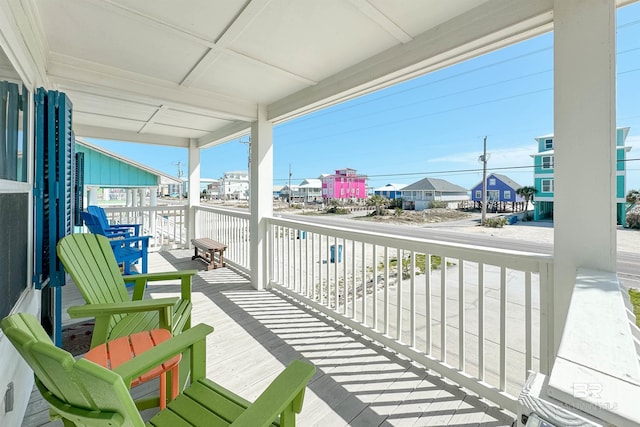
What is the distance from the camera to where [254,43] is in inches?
87.6

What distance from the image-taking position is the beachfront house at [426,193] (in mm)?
6633

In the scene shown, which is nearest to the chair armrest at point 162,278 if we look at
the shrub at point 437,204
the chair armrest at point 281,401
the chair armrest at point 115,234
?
the chair armrest at point 281,401

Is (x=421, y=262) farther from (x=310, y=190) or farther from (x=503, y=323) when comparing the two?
(x=310, y=190)

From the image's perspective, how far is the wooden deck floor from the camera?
1.69 m

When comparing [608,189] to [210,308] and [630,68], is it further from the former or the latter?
[210,308]

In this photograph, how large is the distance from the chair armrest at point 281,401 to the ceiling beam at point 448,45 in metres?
2.13

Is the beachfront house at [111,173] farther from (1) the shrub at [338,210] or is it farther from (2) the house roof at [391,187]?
(2) the house roof at [391,187]

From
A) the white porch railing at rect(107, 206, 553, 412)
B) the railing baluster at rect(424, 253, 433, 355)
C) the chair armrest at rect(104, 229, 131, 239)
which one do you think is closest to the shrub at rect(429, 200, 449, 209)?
the white porch railing at rect(107, 206, 553, 412)

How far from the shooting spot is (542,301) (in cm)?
162

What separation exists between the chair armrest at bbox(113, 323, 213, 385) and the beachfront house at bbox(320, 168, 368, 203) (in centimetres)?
735

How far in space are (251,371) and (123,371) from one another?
1.27 m

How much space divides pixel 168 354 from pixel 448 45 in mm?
2367

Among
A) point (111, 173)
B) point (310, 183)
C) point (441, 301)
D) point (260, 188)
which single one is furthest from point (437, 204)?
point (111, 173)

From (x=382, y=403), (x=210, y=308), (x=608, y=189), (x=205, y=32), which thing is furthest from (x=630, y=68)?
(x=210, y=308)
